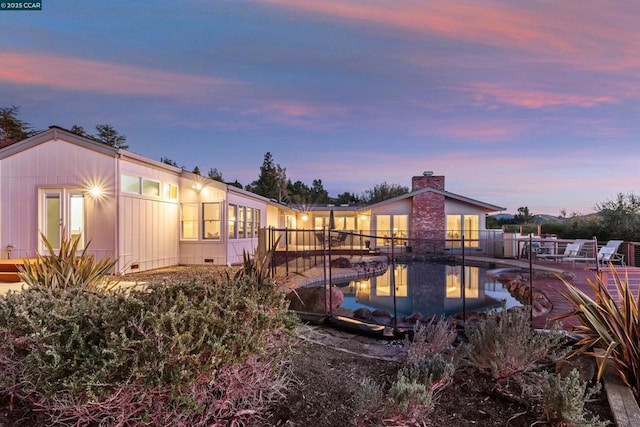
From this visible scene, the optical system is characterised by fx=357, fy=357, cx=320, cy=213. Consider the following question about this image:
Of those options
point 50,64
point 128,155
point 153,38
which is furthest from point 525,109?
point 50,64

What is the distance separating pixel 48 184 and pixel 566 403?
37.9 feet

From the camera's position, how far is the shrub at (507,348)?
2.70m

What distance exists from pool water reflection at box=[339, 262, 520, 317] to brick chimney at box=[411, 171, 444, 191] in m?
7.49

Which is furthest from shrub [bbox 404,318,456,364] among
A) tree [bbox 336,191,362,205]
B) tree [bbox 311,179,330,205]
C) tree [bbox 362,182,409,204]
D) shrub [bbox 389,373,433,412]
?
tree [bbox 336,191,362,205]

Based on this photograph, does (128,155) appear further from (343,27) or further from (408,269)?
(408,269)

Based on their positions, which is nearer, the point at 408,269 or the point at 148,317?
the point at 148,317

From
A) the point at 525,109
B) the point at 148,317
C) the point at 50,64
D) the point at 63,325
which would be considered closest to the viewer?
the point at 148,317

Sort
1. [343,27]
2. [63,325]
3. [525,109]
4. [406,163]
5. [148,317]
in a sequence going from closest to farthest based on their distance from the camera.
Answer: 1. [148,317]
2. [63,325]
3. [343,27]
4. [525,109]
5. [406,163]

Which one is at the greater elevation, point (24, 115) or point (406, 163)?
point (24, 115)

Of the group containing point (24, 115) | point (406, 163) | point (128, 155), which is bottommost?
point (128, 155)

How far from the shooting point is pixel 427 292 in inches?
420

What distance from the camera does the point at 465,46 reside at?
29.3 ft

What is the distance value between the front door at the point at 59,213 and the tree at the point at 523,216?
32332 millimetres

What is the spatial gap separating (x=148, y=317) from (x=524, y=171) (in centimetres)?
2111
